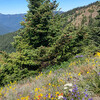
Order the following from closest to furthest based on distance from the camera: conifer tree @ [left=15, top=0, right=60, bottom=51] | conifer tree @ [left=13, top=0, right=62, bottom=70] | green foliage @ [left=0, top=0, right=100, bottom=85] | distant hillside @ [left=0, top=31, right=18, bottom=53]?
green foliage @ [left=0, top=0, right=100, bottom=85]
conifer tree @ [left=13, top=0, right=62, bottom=70]
conifer tree @ [left=15, top=0, right=60, bottom=51]
distant hillside @ [left=0, top=31, right=18, bottom=53]

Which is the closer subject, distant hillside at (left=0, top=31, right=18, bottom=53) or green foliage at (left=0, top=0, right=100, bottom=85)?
green foliage at (left=0, top=0, right=100, bottom=85)

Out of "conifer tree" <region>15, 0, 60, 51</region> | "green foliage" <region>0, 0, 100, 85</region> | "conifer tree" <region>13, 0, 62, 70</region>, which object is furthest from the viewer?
"conifer tree" <region>15, 0, 60, 51</region>

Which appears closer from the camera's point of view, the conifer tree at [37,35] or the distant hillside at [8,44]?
the conifer tree at [37,35]

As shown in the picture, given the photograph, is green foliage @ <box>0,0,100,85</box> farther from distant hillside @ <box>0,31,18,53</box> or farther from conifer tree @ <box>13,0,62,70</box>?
distant hillside @ <box>0,31,18,53</box>

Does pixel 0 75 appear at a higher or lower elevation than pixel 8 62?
lower

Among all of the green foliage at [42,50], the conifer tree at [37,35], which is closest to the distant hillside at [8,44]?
the conifer tree at [37,35]

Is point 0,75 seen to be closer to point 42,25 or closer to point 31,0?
point 42,25

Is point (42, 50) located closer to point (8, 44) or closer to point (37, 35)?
point (37, 35)

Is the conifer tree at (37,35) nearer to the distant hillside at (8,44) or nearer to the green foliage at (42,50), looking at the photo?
the green foliage at (42,50)

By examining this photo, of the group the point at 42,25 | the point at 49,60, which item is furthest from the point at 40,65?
the point at 42,25

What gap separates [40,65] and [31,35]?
2.81m

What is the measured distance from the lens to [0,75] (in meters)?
7.69

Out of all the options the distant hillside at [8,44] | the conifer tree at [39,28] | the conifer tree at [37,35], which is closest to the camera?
the conifer tree at [37,35]

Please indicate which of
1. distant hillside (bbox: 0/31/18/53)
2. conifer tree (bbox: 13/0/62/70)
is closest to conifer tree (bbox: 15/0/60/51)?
conifer tree (bbox: 13/0/62/70)
